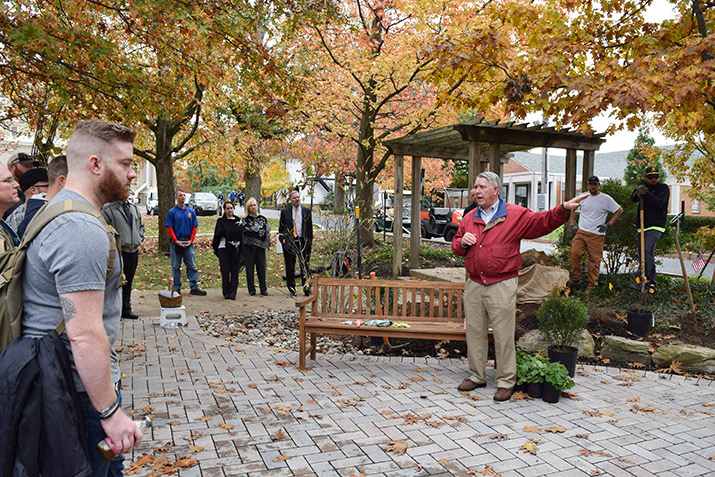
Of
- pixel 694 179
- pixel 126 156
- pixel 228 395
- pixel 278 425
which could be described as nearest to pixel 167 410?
pixel 228 395

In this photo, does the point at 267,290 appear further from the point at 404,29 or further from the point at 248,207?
the point at 404,29

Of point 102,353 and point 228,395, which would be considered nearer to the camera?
point 102,353

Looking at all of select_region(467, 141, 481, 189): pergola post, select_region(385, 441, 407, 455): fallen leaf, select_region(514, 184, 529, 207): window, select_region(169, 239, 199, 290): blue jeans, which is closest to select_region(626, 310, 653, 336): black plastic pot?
select_region(467, 141, 481, 189): pergola post

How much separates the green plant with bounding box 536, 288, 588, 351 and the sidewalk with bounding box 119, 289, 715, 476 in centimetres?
50

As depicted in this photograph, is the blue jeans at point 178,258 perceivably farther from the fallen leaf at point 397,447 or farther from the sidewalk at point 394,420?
the fallen leaf at point 397,447

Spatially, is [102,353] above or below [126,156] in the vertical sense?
below

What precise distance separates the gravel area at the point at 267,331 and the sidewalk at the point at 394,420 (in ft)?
2.02

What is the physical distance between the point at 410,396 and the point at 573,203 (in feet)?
7.32

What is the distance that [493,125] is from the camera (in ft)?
26.9

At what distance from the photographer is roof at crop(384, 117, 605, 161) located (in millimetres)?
8211

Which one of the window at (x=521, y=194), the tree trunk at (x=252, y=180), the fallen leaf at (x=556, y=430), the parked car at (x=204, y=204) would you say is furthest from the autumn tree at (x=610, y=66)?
the window at (x=521, y=194)

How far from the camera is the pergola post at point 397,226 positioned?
35.9 ft

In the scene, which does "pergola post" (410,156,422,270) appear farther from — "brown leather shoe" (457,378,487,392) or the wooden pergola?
"brown leather shoe" (457,378,487,392)

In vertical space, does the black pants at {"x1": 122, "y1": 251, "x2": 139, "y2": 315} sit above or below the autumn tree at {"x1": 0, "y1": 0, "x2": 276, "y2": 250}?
below
